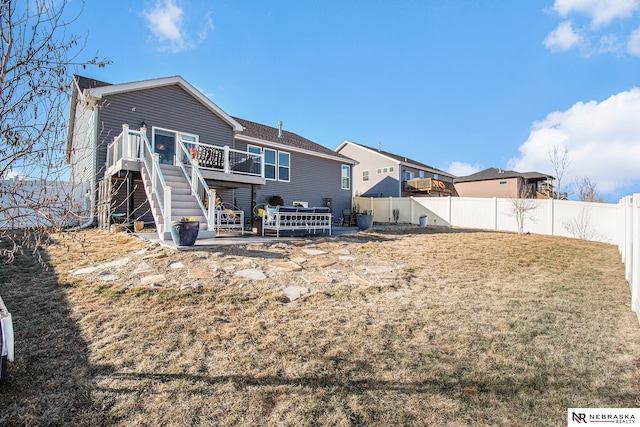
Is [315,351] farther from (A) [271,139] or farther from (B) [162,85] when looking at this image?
(A) [271,139]

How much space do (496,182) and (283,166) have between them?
81.2 feet

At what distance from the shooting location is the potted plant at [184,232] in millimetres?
6504

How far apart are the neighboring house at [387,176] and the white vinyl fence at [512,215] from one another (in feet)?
12.4

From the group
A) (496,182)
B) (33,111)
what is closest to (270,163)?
(33,111)

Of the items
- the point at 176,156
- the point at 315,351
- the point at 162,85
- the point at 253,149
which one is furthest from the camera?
the point at 253,149

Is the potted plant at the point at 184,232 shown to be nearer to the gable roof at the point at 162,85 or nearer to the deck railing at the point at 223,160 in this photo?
the deck railing at the point at 223,160

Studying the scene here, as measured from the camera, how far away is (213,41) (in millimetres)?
9609

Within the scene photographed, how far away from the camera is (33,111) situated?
260 centimetres

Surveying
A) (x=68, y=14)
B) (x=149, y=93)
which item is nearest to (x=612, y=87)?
(x=68, y=14)

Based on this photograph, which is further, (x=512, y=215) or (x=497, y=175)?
→ (x=497, y=175)

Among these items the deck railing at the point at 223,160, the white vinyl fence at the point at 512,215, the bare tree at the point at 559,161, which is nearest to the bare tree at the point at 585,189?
the bare tree at the point at 559,161

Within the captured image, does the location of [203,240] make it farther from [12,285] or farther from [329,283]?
[329,283]

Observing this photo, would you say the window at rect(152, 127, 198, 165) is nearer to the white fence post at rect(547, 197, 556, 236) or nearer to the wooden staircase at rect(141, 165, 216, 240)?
the wooden staircase at rect(141, 165, 216, 240)

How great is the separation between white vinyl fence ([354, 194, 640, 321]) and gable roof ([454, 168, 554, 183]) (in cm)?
1596
